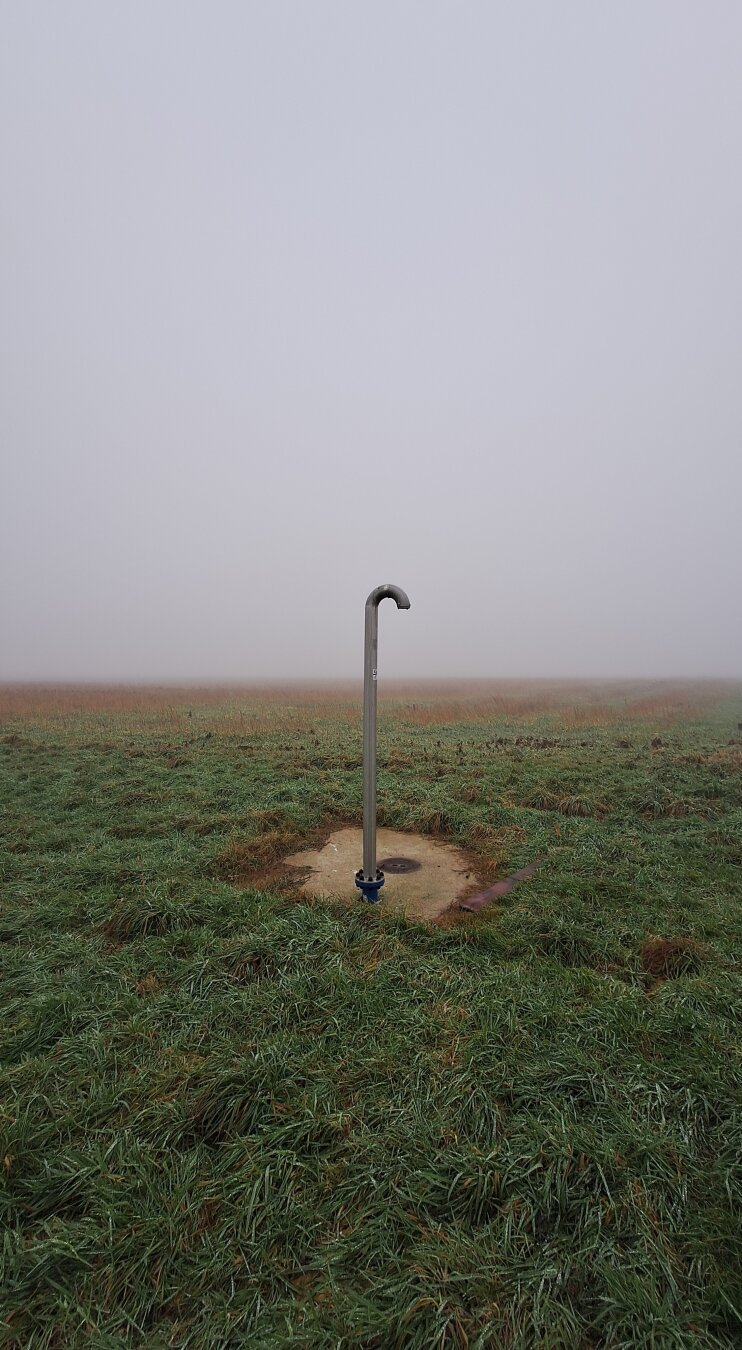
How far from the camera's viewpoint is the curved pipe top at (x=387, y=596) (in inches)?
188

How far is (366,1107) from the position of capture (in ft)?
8.76

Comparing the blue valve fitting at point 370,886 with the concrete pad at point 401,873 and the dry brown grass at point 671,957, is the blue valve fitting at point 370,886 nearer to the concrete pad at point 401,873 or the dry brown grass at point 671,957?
the concrete pad at point 401,873

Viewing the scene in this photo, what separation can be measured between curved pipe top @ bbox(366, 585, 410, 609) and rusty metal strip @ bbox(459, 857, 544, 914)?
2828 millimetres

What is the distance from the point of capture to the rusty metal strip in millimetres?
5043

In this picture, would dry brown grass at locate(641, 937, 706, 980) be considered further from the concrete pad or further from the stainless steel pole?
the stainless steel pole

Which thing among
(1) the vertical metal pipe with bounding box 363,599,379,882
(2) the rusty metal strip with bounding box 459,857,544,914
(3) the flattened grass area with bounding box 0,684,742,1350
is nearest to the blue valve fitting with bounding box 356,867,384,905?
(3) the flattened grass area with bounding box 0,684,742,1350

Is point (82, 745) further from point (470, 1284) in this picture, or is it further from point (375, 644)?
point (470, 1284)

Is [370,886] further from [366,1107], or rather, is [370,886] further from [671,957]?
[671,957]

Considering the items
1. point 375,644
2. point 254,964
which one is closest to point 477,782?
point 375,644

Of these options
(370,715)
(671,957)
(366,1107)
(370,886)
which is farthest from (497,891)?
(366,1107)

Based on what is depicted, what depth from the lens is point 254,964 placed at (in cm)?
392

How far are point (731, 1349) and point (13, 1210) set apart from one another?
8.81 feet

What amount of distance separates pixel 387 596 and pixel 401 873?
3060mm

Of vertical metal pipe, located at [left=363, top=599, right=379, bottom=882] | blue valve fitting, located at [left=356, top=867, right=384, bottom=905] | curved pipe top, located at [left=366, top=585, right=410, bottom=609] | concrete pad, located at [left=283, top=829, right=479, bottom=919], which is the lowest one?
concrete pad, located at [left=283, top=829, right=479, bottom=919]
